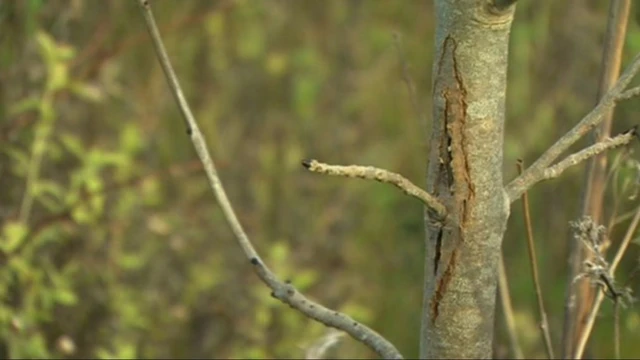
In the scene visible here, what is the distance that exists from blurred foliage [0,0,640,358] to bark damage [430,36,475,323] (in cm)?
68

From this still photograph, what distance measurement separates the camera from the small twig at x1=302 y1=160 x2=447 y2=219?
52.5 inches

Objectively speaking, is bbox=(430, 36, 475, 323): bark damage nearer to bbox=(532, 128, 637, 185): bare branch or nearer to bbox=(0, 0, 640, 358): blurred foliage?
bbox=(532, 128, 637, 185): bare branch

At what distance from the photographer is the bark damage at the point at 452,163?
151 cm

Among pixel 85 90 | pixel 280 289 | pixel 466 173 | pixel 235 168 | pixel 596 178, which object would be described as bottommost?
pixel 280 289

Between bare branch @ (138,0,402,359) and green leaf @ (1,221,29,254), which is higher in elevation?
green leaf @ (1,221,29,254)

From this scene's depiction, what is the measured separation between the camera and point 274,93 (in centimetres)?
450

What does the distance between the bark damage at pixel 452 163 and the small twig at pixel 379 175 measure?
2 cm

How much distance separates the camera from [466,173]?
5.02ft

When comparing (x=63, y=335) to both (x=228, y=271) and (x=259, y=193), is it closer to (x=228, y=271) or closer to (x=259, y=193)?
(x=228, y=271)

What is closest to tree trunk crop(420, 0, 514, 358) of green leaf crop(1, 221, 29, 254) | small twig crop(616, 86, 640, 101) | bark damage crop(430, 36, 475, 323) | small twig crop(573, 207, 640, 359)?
bark damage crop(430, 36, 475, 323)

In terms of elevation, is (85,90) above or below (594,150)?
above

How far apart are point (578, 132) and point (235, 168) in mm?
2690

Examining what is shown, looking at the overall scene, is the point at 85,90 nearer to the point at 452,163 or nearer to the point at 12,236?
the point at 12,236

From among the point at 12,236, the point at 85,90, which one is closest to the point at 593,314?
the point at 12,236
